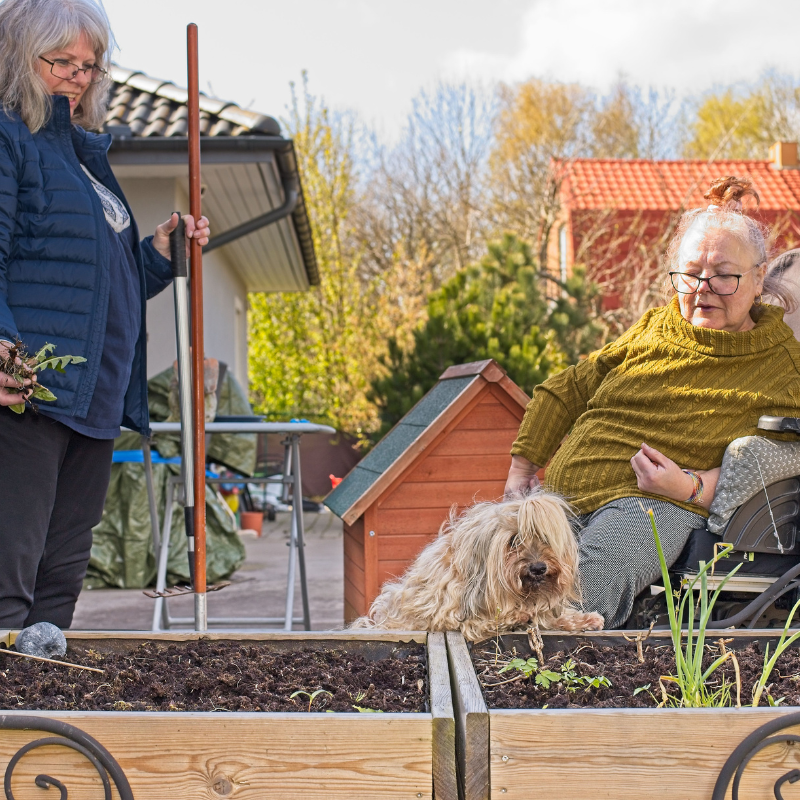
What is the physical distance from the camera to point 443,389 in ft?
12.5

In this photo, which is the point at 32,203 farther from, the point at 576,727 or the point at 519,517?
the point at 576,727

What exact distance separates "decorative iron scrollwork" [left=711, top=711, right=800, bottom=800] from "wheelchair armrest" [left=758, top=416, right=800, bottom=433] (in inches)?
45.5

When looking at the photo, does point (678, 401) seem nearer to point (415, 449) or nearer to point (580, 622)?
point (580, 622)

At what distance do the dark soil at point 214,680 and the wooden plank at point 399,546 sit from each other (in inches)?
53.3

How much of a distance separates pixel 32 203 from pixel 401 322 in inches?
547

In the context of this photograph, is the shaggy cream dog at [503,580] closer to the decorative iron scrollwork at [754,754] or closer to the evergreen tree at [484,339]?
the decorative iron scrollwork at [754,754]

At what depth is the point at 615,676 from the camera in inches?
69.8

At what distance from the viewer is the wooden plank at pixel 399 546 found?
330 centimetres

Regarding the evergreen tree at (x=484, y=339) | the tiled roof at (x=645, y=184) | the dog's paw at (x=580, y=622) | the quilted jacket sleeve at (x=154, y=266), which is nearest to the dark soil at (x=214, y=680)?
the dog's paw at (x=580, y=622)

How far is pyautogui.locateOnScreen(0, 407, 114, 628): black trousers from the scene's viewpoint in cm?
219

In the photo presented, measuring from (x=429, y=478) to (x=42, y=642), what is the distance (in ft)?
5.75

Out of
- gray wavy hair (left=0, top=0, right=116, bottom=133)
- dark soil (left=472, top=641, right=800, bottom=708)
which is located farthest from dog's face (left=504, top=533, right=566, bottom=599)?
gray wavy hair (left=0, top=0, right=116, bottom=133)

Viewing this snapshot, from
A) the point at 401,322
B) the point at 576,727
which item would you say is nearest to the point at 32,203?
the point at 576,727

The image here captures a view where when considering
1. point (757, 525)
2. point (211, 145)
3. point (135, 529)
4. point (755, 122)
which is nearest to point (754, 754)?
point (757, 525)
